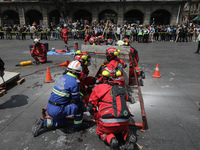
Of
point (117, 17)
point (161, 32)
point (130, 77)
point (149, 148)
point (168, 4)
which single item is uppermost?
point (168, 4)

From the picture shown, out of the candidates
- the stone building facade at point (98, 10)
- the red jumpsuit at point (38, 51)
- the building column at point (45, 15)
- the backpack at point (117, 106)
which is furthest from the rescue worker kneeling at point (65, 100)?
the building column at point (45, 15)

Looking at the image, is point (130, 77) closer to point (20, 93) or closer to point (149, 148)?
point (149, 148)

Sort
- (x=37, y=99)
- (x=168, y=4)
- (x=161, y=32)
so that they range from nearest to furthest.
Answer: (x=37, y=99) < (x=161, y=32) < (x=168, y=4)

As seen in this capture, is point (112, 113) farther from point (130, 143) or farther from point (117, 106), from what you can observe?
point (130, 143)

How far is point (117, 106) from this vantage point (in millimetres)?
2945

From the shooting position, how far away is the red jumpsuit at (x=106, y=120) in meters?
2.91

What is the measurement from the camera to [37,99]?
5184mm

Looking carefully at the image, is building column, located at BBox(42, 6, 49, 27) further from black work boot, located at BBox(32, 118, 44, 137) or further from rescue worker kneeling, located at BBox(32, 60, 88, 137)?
black work boot, located at BBox(32, 118, 44, 137)

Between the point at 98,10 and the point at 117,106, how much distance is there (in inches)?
1089

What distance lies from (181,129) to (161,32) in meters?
19.1

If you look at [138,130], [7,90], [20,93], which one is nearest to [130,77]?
[138,130]

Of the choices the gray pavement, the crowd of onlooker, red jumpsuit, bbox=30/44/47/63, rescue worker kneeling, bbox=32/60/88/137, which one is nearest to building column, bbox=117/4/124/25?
the crowd of onlooker

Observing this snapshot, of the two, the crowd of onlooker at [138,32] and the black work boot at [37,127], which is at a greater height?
the crowd of onlooker at [138,32]

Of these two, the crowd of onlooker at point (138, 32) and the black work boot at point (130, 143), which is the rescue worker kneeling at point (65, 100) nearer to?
the black work boot at point (130, 143)
